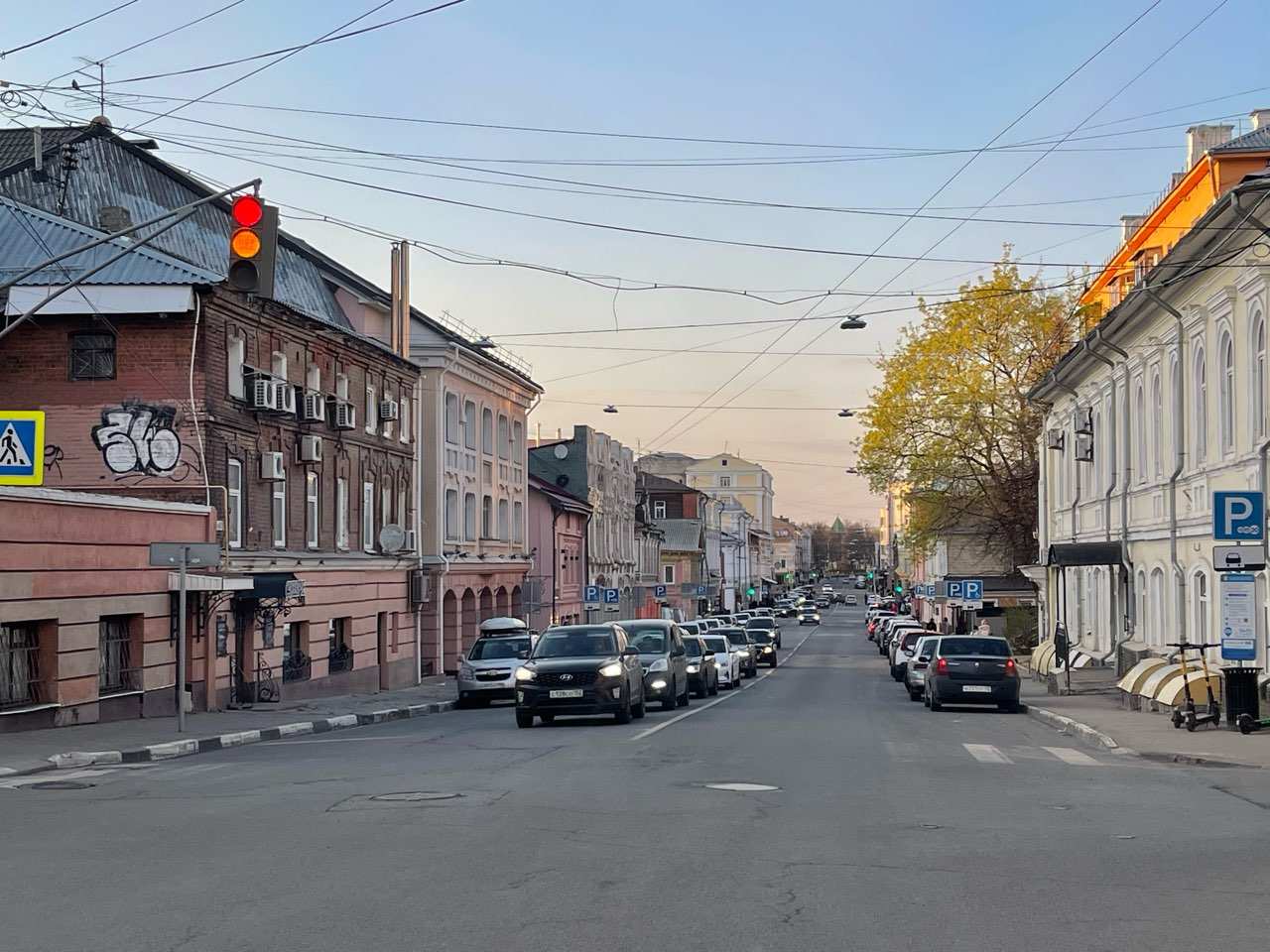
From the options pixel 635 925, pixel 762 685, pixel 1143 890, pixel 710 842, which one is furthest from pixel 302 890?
pixel 762 685

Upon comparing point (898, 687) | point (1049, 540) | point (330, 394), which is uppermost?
point (330, 394)

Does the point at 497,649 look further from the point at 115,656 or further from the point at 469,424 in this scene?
the point at 469,424

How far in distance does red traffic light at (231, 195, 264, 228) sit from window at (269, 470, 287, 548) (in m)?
18.4

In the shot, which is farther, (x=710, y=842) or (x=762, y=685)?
(x=762, y=685)

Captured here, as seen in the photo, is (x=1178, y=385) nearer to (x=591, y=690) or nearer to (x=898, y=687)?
(x=591, y=690)

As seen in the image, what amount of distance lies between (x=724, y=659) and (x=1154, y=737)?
2122 cm

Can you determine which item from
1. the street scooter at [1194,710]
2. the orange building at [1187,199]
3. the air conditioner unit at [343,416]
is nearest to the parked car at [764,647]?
the orange building at [1187,199]

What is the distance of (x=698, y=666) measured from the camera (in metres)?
36.0

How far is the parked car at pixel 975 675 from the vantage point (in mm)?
29734

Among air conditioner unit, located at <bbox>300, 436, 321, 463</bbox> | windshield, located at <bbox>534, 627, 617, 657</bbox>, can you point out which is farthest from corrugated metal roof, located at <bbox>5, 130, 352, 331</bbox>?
windshield, located at <bbox>534, 627, 617, 657</bbox>

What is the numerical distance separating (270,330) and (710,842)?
80.2 ft

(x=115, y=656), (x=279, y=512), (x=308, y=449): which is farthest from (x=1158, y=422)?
(x=115, y=656)

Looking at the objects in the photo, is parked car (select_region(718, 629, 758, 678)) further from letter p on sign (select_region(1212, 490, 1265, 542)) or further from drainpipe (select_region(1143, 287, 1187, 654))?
letter p on sign (select_region(1212, 490, 1265, 542))

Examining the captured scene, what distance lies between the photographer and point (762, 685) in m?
44.5
